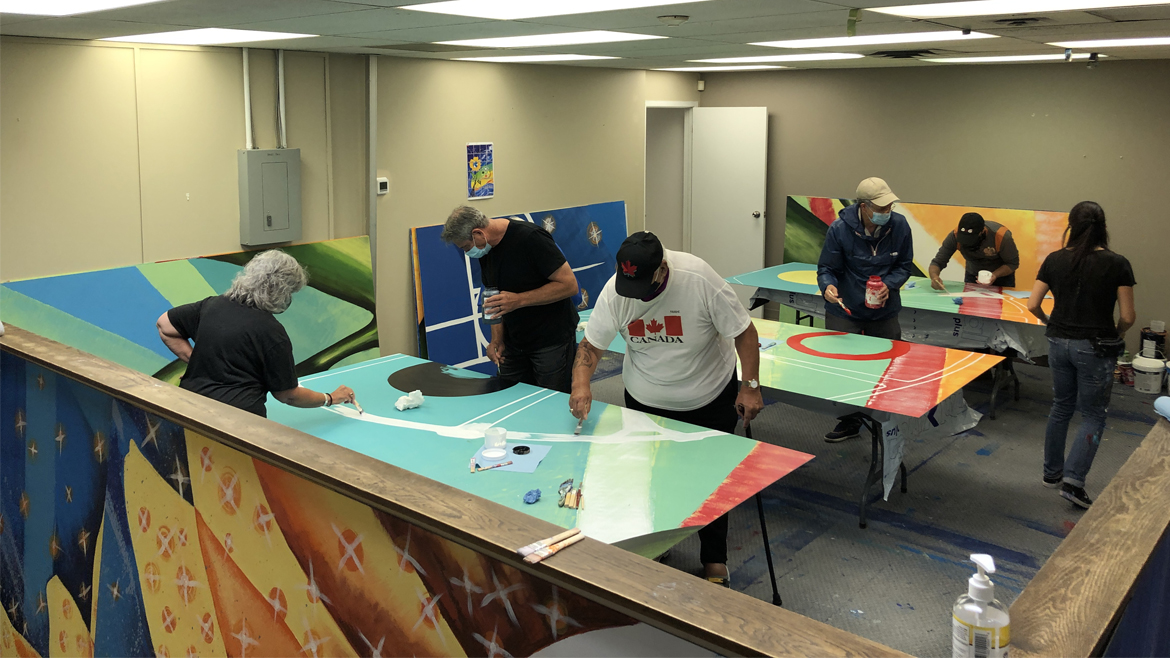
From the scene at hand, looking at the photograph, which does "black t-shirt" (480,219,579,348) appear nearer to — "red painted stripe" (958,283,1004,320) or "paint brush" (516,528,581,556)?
"paint brush" (516,528,581,556)

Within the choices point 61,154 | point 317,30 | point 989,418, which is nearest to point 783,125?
point 989,418

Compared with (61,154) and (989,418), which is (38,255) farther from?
(989,418)

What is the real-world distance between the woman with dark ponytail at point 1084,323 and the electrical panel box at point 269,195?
168 inches

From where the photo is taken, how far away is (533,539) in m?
1.35

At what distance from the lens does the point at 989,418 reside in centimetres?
598

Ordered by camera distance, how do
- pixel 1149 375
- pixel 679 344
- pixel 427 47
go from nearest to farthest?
pixel 679 344 < pixel 427 47 < pixel 1149 375

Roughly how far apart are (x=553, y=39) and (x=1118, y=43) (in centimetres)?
302

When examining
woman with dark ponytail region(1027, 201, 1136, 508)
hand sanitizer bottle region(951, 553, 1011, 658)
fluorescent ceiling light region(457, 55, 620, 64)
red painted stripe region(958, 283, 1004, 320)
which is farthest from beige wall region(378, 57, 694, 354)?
hand sanitizer bottle region(951, 553, 1011, 658)

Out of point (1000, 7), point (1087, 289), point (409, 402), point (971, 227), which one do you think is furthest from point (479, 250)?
point (971, 227)

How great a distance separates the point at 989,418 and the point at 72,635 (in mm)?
5514

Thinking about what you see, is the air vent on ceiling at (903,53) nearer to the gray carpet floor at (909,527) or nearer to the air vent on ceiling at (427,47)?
the gray carpet floor at (909,527)

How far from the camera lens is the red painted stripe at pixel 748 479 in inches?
104

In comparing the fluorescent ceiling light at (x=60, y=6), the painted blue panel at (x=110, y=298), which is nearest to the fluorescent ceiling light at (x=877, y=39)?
the fluorescent ceiling light at (x=60, y=6)

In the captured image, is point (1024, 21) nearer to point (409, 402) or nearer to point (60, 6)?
point (409, 402)
